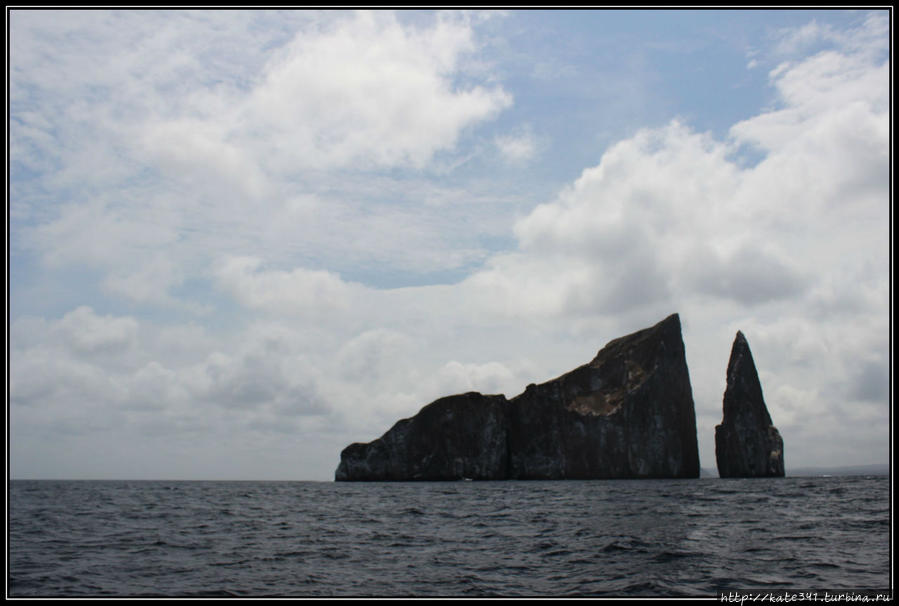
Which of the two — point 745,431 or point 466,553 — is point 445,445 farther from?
point 466,553

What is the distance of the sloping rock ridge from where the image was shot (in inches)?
3979

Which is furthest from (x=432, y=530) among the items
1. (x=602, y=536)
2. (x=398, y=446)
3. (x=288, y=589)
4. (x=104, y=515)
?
(x=398, y=446)

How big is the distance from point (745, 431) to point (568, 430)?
2582cm

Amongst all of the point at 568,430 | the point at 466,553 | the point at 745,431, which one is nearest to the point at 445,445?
the point at 568,430

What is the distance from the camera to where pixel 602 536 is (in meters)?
25.3

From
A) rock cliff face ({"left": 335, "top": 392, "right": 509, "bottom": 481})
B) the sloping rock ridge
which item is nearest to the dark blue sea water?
the sloping rock ridge

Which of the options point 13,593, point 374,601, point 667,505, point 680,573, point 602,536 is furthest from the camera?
point 667,505

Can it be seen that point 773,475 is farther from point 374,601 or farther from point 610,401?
point 374,601

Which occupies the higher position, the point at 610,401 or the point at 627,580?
the point at 610,401

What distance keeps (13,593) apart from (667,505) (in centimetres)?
3338

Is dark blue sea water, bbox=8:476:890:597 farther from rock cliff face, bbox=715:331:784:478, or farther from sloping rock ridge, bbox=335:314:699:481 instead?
rock cliff face, bbox=715:331:784:478

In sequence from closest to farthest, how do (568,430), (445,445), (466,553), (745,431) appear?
(466,553), (745,431), (568,430), (445,445)

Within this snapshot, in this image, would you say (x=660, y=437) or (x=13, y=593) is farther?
(x=660, y=437)

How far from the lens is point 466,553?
71.2 ft
